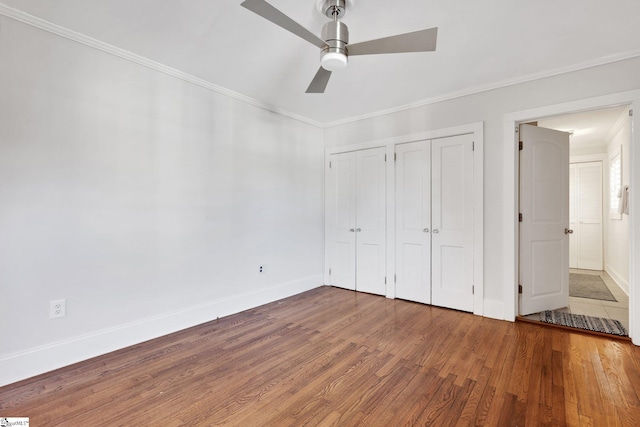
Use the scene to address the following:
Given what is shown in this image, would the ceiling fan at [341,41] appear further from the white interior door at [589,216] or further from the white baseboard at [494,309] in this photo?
the white interior door at [589,216]

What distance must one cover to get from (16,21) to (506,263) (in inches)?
185

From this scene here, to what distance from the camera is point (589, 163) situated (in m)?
5.85

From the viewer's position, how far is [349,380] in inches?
80.4

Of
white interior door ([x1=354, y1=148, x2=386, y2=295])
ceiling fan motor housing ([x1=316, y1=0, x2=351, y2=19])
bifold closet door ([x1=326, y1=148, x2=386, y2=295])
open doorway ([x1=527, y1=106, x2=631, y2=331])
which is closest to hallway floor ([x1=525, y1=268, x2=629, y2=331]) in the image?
open doorway ([x1=527, y1=106, x2=631, y2=331])

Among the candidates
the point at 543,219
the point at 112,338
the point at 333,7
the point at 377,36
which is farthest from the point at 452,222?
the point at 112,338

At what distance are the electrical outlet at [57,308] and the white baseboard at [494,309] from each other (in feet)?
13.0

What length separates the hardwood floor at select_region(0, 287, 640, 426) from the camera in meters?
1.69

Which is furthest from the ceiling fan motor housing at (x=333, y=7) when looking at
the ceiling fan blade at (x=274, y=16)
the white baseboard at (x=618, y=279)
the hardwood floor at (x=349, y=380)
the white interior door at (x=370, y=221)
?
the white baseboard at (x=618, y=279)

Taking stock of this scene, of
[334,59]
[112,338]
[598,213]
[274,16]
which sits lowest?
[112,338]

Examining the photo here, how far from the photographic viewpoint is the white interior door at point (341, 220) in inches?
173

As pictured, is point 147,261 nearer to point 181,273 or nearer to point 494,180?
point 181,273

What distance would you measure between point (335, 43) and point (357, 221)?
9.15 feet

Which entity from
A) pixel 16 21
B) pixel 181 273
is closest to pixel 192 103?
pixel 16 21

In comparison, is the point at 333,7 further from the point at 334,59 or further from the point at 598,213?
the point at 598,213
